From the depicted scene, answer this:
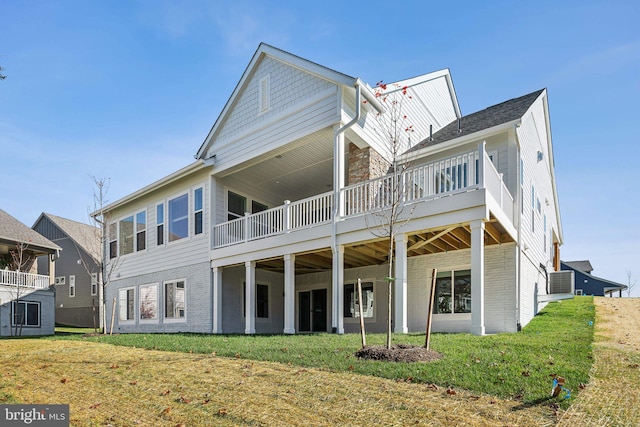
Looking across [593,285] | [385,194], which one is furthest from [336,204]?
[593,285]

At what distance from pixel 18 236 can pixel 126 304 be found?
409 inches

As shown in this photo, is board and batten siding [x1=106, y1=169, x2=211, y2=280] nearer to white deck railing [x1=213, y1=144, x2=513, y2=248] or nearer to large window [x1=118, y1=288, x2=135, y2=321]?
large window [x1=118, y1=288, x2=135, y2=321]

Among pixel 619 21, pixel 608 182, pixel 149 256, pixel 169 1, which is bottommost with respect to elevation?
pixel 149 256

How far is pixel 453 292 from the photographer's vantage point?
12492 millimetres

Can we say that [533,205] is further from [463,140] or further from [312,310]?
[312,310]

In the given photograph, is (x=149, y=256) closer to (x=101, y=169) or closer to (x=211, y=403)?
(x=101, y=169)

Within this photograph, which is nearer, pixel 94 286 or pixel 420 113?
pixel 420 113

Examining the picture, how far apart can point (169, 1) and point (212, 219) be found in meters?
7.24

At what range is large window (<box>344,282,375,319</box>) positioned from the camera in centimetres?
1495

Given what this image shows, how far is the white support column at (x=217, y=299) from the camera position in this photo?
585 inches

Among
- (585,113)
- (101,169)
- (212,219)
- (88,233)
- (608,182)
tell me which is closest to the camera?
(585,113)

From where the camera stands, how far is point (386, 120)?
13.3 metres

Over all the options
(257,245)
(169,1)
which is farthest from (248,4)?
(257,245)

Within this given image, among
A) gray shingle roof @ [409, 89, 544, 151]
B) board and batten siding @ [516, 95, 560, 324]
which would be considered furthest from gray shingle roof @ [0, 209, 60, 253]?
board and batten siding @ [516, 95, 560, 324]
